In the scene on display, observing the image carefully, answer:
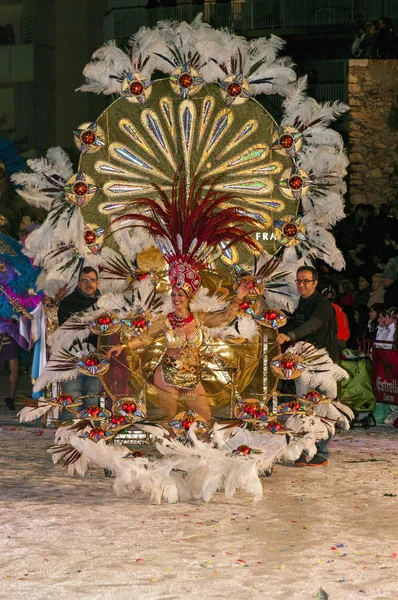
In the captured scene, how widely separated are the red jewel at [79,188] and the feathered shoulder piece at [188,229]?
0.61 metres

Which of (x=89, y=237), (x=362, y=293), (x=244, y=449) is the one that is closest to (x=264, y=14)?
(x=362, y=293)

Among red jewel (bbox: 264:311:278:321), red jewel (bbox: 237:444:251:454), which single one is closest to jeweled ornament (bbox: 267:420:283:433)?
red jewel (bbox: 237:444:251:454)

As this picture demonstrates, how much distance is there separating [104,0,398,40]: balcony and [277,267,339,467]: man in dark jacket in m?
17.1

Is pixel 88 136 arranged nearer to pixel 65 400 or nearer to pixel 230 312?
pixel 230 312

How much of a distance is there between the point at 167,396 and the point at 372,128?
1460cm

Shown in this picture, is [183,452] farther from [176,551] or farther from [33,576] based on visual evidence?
[33,576]

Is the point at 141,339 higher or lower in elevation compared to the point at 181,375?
higher

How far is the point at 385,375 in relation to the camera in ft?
41.9

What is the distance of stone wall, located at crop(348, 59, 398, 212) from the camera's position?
2284 centimetres

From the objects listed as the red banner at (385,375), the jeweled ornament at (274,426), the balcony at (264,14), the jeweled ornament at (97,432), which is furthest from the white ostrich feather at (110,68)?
the balcony at (264,14)

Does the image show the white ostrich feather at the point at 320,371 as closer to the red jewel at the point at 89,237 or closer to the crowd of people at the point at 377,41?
the red jewel at the point at 89,237

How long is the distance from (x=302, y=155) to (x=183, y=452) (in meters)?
2.97

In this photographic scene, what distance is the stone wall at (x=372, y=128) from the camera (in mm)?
22836

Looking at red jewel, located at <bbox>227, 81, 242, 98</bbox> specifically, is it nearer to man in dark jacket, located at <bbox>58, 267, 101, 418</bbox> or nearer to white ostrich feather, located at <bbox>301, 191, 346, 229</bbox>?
white ostrich feather, located at <bbox>301, 191, 346, 229</bbox>
